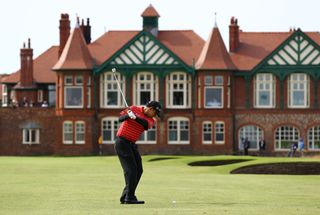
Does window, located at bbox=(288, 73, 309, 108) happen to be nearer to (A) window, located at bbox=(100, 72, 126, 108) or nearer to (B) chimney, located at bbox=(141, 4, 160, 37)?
(B) chimney, located at bbox=(141, 4, 160, 37)

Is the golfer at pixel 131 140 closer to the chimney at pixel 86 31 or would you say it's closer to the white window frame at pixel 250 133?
the white window frame at pixel 250 133

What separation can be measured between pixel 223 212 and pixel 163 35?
179ft

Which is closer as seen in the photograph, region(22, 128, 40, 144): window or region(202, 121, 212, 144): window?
region(202, 121, 212, 144): window

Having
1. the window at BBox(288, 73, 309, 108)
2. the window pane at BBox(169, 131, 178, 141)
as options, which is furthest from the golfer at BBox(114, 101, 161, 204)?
the window at BBox(288, 73, 309, 108)

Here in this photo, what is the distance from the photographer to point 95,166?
50.8 metres

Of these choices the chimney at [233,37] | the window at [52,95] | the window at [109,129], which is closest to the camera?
the window at [109,129]

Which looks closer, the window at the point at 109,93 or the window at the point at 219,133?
the window at the point at 219,133

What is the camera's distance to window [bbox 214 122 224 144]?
233 feet

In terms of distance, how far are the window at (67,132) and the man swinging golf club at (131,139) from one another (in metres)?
48.3

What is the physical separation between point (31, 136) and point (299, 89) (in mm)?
18271

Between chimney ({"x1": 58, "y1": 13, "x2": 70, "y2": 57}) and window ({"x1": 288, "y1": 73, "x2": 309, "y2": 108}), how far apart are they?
52.0 ft

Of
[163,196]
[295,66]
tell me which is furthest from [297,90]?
[163,196]

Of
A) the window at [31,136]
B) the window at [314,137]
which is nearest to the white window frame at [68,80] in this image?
the window at [31,136]

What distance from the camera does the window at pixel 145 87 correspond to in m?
71.5
